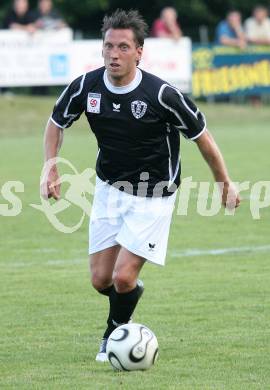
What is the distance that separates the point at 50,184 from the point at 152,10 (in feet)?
105

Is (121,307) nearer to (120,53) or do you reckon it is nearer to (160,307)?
(160,307)

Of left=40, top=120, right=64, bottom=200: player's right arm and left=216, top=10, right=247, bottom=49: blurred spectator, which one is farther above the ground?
left=40, top=120, right=64, bottom=200: player's right arm

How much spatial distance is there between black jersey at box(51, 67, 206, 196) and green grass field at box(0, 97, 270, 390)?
42.2 inches

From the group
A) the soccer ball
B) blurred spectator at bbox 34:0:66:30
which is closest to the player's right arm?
the soccer ball

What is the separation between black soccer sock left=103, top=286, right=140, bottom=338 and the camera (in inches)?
272

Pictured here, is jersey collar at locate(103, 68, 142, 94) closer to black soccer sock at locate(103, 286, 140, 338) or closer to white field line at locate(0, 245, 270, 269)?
black soccer sock at locate(103, 286, 140, 338)

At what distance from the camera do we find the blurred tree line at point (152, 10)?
36781 millimetres

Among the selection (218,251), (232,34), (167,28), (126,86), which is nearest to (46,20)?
(167,28)

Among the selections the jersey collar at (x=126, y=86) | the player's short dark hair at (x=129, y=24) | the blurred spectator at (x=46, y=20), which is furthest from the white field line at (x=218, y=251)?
the blurred spectator at (x=46, y=20)

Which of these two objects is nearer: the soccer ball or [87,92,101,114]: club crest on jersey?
the soccer ball

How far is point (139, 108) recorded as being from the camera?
6715 mm

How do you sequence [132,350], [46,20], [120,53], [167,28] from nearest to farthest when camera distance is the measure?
[132,350] < [120,53] < [46,20] < [167,28]

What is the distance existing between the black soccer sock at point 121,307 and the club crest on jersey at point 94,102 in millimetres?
1099

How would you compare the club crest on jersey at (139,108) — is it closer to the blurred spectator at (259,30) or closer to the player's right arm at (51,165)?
the player's right arm at (51,165)
